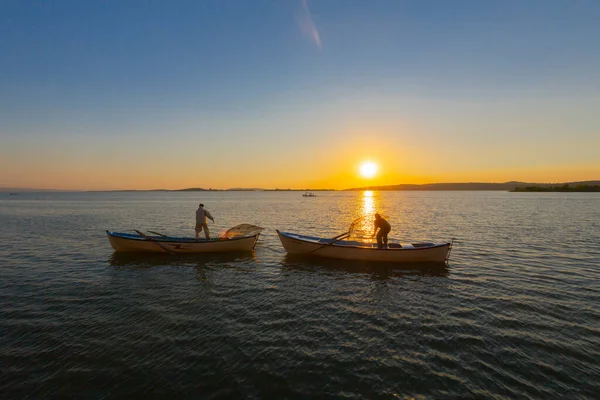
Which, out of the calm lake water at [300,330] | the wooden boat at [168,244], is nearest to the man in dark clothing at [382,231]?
the calm lake water at [300,330]

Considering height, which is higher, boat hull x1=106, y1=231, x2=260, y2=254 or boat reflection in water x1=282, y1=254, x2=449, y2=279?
boat hull x1=106, y1=231, x2=260, y2=254

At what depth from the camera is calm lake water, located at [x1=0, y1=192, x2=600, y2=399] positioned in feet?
24.1

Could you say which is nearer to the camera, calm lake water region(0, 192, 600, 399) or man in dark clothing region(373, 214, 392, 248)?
calm lake water region(0, 192, 600, 399)

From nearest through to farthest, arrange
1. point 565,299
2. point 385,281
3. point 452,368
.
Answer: point 452,368 < point 565,299 < point 385,281

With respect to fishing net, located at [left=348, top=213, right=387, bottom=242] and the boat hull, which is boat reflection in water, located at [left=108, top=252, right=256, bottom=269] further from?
fishing net, located at [left=348, top=213, right=387, bottom=242]

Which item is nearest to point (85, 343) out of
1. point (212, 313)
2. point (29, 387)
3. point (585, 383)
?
point (29, 387)

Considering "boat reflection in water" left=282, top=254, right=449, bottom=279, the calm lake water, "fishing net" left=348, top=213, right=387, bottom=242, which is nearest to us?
the calm lake water

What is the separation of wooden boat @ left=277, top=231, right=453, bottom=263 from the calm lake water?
788mm

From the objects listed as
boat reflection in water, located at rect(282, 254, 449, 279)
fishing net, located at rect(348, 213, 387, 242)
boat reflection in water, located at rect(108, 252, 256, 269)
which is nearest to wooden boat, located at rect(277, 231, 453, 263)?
boat reflection in water, located at rect(282, 254, 449, 279)

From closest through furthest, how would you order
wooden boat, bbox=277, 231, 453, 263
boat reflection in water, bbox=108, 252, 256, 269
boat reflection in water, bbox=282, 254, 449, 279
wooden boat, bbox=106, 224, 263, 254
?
boat reflection in water, bbox=282, 254, 449, 279 < wooden boat, bbox=277, 231, 453, 263 < boat reflection in water, bbox=108, 252, 256, 269 < wooden boat, bbox=106, 224, 263, 254

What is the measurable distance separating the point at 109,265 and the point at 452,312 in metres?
19.3

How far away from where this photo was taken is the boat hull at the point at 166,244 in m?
21.0

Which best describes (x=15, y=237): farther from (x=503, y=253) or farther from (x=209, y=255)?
(x=503, y=253)

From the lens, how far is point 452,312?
11445mm
